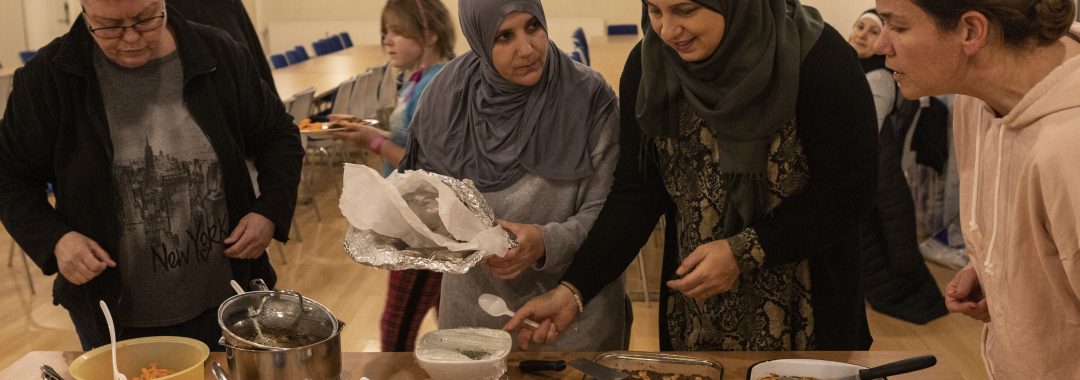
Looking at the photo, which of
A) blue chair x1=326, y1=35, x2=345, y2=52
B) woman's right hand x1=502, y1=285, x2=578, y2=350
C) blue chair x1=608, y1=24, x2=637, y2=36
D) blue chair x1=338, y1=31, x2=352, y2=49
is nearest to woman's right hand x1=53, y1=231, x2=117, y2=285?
woman's right hand x1=502, y1=285, x2=578, y2=350

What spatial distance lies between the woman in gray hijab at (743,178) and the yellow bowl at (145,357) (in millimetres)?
537

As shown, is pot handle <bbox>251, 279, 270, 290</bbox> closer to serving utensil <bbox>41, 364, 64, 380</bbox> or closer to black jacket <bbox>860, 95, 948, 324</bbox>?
serving utensil <bbox>41, 364, 64, 380</bbox>

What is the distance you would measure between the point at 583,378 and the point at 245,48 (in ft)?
3.53

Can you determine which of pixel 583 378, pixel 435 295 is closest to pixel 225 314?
pixel 583 378

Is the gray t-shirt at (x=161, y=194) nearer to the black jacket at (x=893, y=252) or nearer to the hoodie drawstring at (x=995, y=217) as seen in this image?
the hoodie drawstring at (x=995, y=217)

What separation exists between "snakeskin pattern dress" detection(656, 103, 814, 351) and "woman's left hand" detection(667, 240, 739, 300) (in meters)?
0.02

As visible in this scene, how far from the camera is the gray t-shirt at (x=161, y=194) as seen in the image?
1.86 meters

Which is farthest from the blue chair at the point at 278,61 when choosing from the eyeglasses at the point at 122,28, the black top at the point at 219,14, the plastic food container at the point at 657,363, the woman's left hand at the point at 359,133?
the plastic food container at the point at 657,363

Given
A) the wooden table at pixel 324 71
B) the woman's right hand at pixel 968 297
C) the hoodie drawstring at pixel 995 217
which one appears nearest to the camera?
the hoodie drawstring at pixel 995 217

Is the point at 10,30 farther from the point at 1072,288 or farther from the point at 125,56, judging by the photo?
the point at 1072,288

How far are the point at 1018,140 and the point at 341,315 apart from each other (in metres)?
3.18

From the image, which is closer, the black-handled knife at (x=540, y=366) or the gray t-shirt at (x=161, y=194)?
the black-handled knife at (x=540, y=366)

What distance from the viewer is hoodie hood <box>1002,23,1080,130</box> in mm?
1091

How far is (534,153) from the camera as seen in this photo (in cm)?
181
